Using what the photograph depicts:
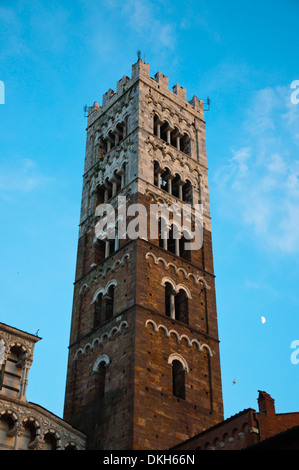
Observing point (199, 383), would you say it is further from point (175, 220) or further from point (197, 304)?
point (175, 220)

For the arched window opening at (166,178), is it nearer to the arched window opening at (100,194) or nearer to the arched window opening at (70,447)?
the arched window opening at (100,194)

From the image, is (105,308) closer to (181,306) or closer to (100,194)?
(181,306)

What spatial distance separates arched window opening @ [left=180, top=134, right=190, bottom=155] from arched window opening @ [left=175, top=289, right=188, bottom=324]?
11.2 m

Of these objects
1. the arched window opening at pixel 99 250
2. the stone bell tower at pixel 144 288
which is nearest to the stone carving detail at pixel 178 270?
the stone bell tower at pixel 144 288

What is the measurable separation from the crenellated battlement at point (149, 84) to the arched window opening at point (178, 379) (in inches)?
732

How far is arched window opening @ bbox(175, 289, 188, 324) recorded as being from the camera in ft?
111

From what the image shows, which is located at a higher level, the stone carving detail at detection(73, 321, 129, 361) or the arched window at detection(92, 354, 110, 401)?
the stone carving detail at detection(73, 321, 129, 361)

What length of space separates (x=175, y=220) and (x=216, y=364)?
8.06m

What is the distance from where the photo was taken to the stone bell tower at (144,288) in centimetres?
2953

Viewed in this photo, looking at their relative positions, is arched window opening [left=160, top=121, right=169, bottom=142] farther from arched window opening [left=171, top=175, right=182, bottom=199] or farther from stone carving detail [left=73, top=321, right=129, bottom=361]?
stone carving detail [left=73, top=321, right=129, bottom=361]

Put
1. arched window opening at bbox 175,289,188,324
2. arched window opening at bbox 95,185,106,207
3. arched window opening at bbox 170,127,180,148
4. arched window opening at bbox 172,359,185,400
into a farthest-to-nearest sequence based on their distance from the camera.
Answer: arched window opening at bbox 170,127,180,148 → arched window opening at bbox 95,185,106,207 → arched window opening at bbox 175,289,188,324 → arched window opening at bbox 172,359,185,400

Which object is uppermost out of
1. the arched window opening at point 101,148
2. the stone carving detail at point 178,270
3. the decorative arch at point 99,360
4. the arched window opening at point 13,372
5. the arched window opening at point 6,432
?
the arched window opening at point 101,148

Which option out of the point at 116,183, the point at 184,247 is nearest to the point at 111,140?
the point at 116,183

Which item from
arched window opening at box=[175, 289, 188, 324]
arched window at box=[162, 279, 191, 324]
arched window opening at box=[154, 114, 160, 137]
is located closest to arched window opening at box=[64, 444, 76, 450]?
arched window at box=[162, 279, 191, 324]
